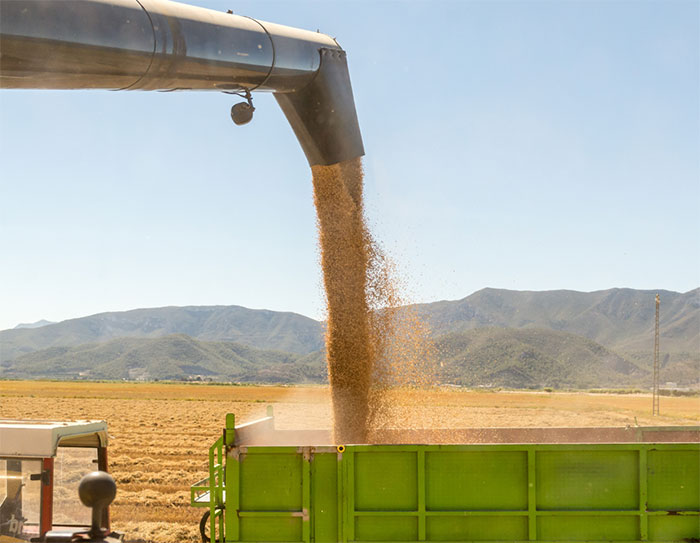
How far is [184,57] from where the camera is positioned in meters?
5.33

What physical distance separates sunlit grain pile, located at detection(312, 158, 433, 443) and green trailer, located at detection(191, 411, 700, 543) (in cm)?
213

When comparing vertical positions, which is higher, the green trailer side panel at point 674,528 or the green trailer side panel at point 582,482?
the green trailer side panel at point 582,482

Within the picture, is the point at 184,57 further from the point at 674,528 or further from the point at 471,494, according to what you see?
the point at 674,528

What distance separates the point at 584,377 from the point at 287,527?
16151 centimetres

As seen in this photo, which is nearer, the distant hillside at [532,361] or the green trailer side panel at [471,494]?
the green trailer side panel at [471,494]

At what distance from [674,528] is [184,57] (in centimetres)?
515

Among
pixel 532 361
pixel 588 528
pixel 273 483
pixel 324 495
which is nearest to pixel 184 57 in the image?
pixel 273 483

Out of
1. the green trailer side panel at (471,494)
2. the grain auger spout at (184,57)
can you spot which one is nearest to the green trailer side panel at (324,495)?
the green trailer side panel at (471,494)

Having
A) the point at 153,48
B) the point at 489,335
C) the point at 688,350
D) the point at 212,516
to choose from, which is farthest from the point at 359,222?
the point at 688,350

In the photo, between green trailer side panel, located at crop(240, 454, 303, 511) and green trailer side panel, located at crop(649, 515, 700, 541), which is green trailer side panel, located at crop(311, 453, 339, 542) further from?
green trailer side panel, located at crop(649, 515, 700, 541)

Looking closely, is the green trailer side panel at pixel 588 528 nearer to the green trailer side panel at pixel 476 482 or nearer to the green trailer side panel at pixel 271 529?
the green trailer side panel at pixel 476 482

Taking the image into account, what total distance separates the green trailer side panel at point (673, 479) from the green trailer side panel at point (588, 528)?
23 centimetres

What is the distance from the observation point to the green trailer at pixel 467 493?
503 cm

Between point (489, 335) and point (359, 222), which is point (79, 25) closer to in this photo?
point (359, 222)
